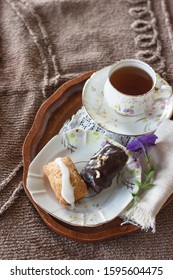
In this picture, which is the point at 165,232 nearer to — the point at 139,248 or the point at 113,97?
the point at 139,248

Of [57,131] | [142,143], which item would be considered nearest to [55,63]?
[57,131]

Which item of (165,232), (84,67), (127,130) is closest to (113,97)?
(127,130)

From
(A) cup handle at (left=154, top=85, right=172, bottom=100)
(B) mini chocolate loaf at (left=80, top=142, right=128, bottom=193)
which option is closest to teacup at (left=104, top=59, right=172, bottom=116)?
(A) cup handle at (left=154, top=85, right=172, bottom=100)

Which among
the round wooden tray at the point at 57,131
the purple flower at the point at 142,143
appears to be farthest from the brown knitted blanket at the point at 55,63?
the purple flower at the point at 142,143

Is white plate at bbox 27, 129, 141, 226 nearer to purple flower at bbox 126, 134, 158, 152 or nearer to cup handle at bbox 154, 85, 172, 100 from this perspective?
purple flower at bbox 126, 134, 158, 152

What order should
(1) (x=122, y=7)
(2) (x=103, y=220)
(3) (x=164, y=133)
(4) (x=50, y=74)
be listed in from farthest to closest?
(1) (x=122, y=7) → (4) (x=50, y=74) → (3) (x=164, y=133) → (2) (x=103, y=220)

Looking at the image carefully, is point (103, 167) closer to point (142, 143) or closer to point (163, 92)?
point (142, 143)

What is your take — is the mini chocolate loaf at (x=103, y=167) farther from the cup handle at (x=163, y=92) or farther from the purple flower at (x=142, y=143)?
the cup handle at (x=163, y=92)
